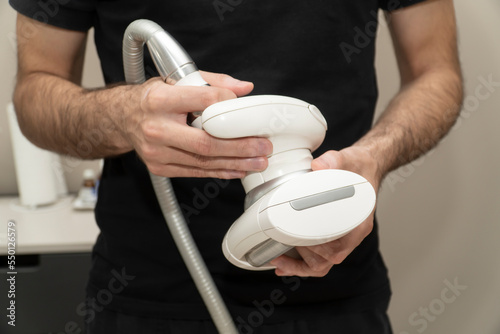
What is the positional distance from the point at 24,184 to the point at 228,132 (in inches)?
47.0

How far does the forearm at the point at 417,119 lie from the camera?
663 millimetres

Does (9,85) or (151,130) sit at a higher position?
(151,130)

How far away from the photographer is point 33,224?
1316mm

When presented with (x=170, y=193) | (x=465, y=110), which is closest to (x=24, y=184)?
(x=170, y=193)

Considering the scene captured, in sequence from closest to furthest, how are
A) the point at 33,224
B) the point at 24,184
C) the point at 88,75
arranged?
the point at 33,224, the point at 24,184, the point at 88,75

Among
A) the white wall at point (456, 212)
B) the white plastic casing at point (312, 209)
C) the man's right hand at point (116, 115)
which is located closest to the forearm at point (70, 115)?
the man's right hand at point (116, 115)

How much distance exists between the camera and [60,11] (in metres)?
0.70

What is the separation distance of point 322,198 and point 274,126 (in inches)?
3.2

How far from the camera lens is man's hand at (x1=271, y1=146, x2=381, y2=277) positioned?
0.52 meters

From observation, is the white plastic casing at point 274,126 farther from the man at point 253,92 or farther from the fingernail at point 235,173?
the man at point 253,92

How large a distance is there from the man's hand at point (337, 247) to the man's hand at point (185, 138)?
9 cm

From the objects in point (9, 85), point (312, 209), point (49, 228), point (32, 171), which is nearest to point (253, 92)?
point (312, 209)

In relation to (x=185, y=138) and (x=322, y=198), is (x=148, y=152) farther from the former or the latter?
(x=322, y=198)

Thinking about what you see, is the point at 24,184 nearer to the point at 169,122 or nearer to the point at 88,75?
the point at 88,75
